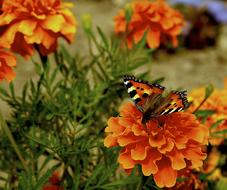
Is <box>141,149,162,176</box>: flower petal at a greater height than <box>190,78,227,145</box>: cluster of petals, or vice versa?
<box>141,149,162,176</box>: flower petal

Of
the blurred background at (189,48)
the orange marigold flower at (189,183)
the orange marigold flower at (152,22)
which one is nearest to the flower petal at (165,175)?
the orange marigold flower at (189,183)

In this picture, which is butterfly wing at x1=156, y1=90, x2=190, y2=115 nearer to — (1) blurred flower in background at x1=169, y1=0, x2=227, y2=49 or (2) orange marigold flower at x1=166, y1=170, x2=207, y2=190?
(2) orange marigold flower at x1=166, y1=170, x2=207, y2=190

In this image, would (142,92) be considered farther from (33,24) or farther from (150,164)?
(33,24)

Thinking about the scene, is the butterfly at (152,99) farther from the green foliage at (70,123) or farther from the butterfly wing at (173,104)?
the green foliage at (70,123)

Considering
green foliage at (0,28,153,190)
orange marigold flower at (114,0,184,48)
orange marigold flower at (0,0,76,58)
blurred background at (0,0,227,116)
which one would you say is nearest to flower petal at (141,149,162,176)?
green foliage at (0,28,153,190)

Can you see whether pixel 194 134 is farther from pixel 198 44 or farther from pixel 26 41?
pixel 198 44

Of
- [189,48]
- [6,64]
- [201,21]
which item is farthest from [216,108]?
[201,21]

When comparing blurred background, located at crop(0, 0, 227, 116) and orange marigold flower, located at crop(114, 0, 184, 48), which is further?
blurred background, located at crop(0, 0, 227, 116)
